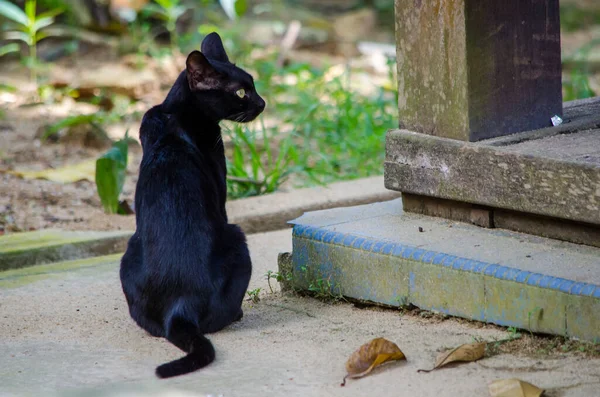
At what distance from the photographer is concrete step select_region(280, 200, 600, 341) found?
284cm

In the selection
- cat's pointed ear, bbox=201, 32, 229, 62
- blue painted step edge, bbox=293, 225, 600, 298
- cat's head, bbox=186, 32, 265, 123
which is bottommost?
blue painted step edge, bbox=293, 225, 600, 298

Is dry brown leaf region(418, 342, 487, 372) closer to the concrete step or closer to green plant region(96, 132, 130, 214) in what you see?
the concrete step

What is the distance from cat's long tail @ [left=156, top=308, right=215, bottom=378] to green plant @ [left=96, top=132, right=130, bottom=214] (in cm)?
187

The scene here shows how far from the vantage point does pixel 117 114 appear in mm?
7418

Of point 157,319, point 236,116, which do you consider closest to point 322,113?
point 236,116

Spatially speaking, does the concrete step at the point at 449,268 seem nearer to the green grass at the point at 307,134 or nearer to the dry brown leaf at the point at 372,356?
the dry brown leaf at the point at 372,356

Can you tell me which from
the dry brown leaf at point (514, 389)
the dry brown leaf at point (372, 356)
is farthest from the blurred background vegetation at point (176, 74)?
the dry brown leaf at point (514, 389)

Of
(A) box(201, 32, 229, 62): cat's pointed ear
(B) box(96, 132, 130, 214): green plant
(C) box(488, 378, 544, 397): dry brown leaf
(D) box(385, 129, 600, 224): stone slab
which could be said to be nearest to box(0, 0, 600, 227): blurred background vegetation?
(B) box(96, 132, 130, 214): green plant

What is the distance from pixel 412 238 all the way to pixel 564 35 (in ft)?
25.7

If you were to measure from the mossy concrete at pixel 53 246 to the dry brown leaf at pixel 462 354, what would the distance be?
231cm

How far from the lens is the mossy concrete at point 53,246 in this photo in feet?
14.4

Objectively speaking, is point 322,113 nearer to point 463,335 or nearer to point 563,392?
point 463,335

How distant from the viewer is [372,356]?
2795 millimetres

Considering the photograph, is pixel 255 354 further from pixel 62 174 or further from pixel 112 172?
pixel 62 174
